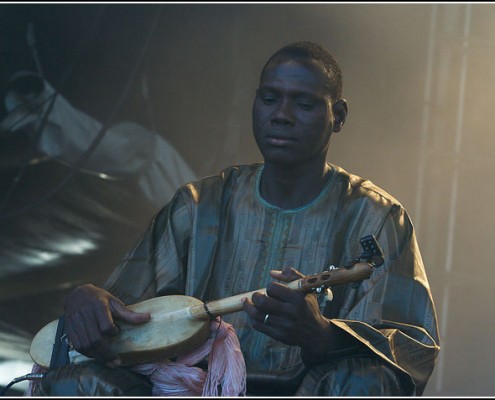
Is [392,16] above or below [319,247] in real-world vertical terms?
above

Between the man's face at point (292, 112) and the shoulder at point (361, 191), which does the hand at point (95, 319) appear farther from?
the shoulder at point (361, 191)

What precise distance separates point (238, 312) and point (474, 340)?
99.3 inches

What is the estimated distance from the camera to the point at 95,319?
3.79 meters

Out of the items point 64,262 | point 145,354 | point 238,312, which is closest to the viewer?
point 145,354

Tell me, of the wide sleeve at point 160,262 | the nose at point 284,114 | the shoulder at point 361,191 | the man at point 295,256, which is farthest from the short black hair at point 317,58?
the wide sleeve at point 160,262

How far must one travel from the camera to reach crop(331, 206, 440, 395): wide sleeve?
146 inches

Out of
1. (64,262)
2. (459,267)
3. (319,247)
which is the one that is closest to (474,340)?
(459,267)

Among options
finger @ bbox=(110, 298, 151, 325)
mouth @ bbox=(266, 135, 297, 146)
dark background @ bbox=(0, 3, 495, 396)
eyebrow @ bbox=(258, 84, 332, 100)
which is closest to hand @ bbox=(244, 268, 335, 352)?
finger @ bbox=(110, 298, 151, 325)

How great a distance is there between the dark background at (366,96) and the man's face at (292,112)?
220 centimetres

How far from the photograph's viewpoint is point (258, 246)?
414 centimetres

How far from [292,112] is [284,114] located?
1.2 inches

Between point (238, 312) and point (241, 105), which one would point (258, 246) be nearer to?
point (238, 312)

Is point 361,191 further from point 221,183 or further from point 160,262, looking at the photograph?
point 160,262

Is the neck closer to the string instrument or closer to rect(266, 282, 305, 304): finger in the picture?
the string instrument
